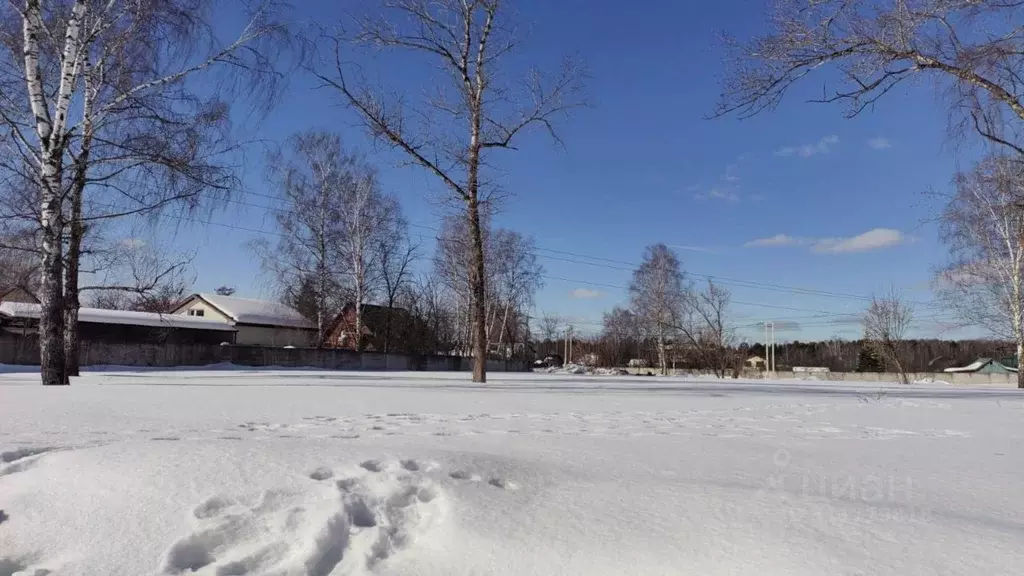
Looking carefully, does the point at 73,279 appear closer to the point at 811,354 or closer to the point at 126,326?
the point at 126,326

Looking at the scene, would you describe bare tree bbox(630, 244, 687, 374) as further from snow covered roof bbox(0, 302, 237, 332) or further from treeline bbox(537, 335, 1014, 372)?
snow covered roof bbox(0, 302, 237, 332)

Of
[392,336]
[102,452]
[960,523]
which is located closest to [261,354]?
[392,336]

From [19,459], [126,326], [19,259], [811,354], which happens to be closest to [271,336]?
[126,326]

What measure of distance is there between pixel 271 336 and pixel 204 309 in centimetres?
622

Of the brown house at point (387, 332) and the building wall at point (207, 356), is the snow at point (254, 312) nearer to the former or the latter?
the brown house at point (387, 332)

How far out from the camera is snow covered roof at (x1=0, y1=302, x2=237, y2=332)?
102 ft

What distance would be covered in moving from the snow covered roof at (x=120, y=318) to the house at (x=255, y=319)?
13.2ft

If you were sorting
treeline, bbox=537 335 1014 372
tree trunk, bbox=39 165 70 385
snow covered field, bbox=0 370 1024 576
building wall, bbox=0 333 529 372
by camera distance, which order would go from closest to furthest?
snow covered field, bbox=0 370 1024 576 → tree trunk, bbox=39 165 70 385 → building wall, bbox=0 333 529 372 → treeline, bbox=537 335 1014 372

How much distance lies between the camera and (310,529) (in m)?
2.68

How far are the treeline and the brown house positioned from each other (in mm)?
19844

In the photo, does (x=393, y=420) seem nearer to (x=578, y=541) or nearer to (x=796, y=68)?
(x=578, y=541)

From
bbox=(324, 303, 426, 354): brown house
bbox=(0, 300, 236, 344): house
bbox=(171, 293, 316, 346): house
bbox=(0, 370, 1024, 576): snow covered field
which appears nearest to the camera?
bbox=(0, 370, 1024, 576): snow covered field

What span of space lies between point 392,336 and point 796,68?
141ft

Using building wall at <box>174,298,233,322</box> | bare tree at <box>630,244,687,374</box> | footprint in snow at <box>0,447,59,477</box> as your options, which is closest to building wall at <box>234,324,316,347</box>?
building wall at <box>174,298,233,322</box>
